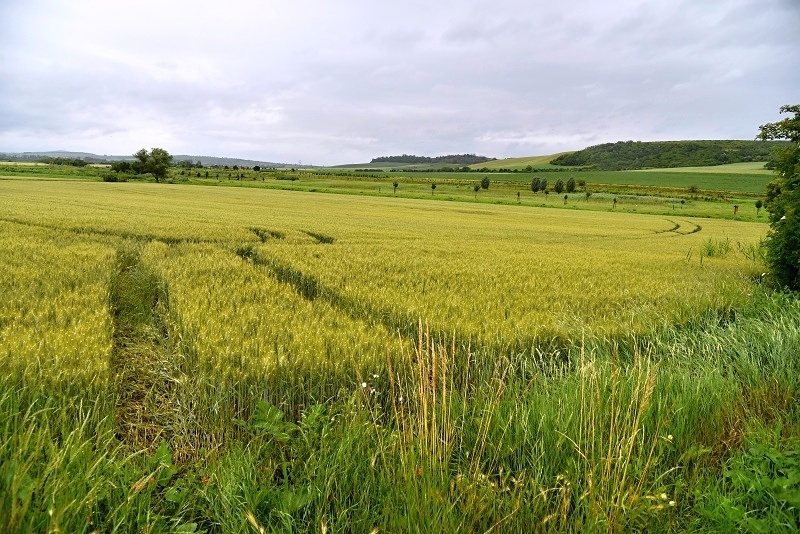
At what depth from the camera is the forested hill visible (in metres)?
166

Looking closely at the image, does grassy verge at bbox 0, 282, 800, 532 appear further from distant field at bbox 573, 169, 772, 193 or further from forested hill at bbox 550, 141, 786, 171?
forested hill at bbox 550, 141, 786, 171

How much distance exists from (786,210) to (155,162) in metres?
101

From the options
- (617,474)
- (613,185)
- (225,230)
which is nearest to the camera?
(617,474)

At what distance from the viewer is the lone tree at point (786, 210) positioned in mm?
8295

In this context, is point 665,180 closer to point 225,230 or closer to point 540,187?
point 540,187

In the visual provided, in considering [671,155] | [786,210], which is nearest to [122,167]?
[786,210]

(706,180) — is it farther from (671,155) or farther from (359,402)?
(359,402)

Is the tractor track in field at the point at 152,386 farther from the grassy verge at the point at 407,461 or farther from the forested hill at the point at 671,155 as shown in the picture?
the forested hill at the point at 671,155

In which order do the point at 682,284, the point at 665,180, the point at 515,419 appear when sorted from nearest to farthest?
1. the point at 515,419
2. the point at 682,284
3. the point at 665,180

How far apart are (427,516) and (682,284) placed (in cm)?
896

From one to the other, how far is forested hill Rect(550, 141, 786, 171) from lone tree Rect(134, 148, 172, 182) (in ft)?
500

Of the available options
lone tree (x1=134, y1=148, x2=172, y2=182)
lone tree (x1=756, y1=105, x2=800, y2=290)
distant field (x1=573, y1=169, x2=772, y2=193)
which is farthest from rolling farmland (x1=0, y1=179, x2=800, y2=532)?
distant field (x1=573, y1=169, x2=772, y2=193)

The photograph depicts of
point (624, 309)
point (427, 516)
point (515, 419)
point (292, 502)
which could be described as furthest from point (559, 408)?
point (624, 309)

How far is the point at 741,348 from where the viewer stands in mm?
4734
